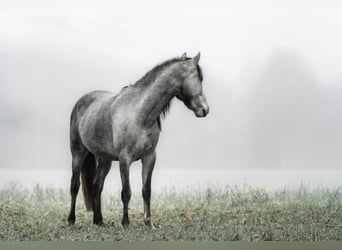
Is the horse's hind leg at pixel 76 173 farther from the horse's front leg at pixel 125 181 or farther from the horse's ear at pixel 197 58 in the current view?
the horse's ear at pixel 197 58

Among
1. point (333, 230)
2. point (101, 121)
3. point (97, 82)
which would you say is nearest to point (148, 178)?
point (101, 121)

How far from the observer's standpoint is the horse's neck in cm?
659

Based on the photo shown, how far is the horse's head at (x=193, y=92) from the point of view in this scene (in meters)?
6.59

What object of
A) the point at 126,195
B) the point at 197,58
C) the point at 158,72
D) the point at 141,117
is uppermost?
the point at 197,58

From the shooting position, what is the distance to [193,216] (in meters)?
7.00

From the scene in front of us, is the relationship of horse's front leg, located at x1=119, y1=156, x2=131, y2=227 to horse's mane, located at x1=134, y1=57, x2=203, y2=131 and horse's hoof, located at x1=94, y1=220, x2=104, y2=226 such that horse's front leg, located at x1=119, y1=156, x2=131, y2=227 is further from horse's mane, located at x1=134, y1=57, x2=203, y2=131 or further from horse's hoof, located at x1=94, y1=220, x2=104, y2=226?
horse's mane, located at x1=134, y1=57, x2=203, y2=131

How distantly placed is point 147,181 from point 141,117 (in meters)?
0.54

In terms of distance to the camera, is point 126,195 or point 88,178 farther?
point 88,178

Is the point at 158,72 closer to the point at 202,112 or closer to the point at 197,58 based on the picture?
the point at 197,58

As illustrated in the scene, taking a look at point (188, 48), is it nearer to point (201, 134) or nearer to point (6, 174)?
point (201, 134)

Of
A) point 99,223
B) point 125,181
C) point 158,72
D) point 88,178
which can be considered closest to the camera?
point 125,181

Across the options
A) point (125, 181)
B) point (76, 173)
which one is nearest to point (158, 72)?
point (125, 181)

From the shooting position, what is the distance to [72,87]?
23.6 ft

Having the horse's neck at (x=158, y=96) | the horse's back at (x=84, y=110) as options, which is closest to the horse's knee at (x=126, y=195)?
the horse's neck at (x=158, y=96)
